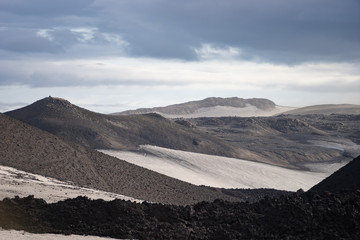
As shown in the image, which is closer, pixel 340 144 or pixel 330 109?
pixel 340 144

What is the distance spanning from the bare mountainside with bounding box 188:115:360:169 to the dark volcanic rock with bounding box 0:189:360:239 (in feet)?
163

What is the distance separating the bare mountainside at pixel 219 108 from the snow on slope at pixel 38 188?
130 m

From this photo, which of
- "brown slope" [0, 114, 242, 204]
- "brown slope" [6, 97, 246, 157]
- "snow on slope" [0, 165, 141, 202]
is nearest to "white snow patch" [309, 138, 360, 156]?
"brown slope" [6, 97, 246, 157]

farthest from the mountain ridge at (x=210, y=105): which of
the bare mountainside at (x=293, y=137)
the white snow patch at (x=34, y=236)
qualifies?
the white snow patch at (x=34, y=236)

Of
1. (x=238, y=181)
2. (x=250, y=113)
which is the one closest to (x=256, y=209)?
(x=238, y=181)

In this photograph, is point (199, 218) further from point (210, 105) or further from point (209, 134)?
point (210, 105)

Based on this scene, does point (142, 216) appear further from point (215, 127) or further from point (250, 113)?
point (250, 113)

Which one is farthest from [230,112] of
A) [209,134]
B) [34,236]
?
[34,236]

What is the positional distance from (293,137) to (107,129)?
49.7 meters

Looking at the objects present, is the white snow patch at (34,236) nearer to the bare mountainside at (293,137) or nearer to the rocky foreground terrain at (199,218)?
the rocky foreground terrain at (199,218)

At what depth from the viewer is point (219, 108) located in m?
177

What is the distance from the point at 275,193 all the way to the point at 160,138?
75.5 feet

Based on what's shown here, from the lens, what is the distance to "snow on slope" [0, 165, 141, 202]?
25969mm

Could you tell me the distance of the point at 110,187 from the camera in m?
33.0
